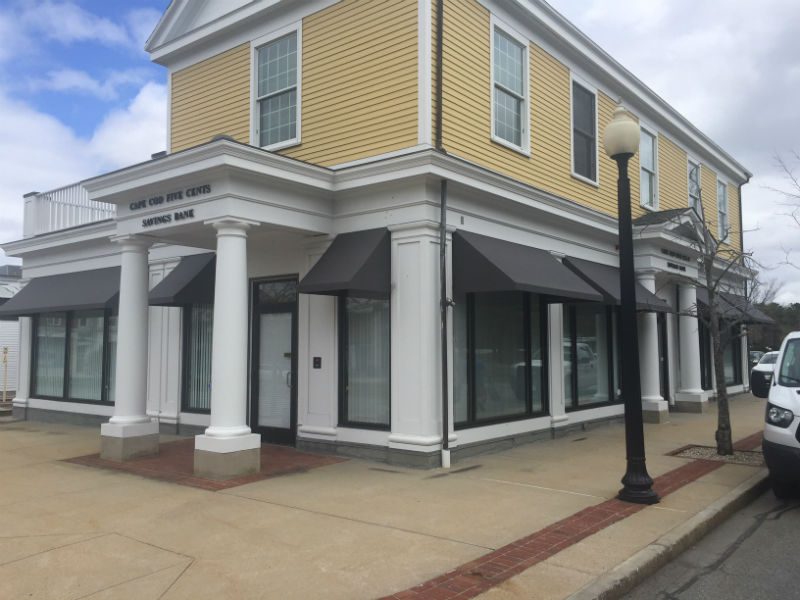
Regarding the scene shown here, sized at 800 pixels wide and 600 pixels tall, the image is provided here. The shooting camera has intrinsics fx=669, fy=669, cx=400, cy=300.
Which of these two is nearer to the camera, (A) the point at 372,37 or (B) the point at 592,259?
(A) the point at 372,37

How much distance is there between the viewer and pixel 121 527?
6266 mm

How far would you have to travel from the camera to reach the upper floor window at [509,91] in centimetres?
1097

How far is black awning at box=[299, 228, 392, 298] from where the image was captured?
28.8 feet

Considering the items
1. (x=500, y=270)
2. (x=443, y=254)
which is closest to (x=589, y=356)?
(x=500, y=270)

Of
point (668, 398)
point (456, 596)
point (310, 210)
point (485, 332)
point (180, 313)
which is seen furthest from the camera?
point (668, 398)

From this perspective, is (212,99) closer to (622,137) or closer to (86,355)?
(86,355)

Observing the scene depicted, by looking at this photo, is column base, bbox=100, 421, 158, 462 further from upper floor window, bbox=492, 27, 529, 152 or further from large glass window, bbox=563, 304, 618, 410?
large glass window, bbox=563, 304, 618, 410

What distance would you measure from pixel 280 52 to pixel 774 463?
9568mm

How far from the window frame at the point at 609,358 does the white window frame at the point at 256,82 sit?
592cm

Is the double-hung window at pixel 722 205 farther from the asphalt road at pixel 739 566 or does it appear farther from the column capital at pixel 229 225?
the column capital at pixel 229 225

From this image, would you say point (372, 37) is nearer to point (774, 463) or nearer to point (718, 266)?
point (774, 463)

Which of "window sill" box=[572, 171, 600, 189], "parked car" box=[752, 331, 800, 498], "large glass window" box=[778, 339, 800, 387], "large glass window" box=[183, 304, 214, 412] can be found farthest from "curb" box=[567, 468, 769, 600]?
"large glass window" box=[183, 304, 214, 412]

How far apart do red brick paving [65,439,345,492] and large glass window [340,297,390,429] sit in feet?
2.56

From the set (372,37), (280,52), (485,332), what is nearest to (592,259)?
(485,332)
